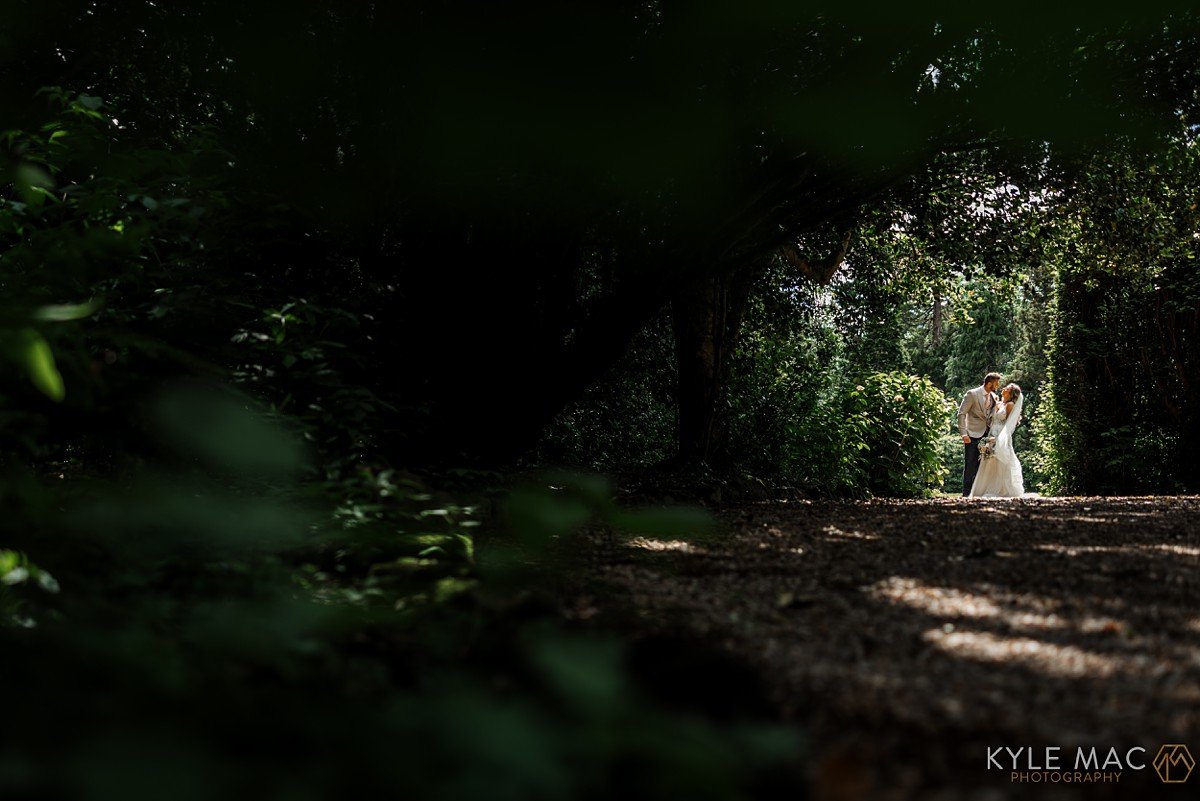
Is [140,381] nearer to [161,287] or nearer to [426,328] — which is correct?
[161,287]

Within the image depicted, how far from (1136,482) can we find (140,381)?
48.0ft

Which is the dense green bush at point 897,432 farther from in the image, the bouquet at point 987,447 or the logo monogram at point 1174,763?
the logo monogram at point 1174,763

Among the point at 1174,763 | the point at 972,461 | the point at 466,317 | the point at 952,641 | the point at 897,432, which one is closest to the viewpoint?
the point at 1174,763

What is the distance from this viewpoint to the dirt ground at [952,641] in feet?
5.17

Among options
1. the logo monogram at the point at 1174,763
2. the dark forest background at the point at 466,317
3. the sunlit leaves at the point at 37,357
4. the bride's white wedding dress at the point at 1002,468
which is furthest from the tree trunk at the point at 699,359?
the sunlit leaves at the point at 37,357

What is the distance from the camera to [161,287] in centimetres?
370

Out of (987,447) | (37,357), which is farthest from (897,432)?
(37,357)

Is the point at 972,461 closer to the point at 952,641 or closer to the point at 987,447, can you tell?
the point at 987,447

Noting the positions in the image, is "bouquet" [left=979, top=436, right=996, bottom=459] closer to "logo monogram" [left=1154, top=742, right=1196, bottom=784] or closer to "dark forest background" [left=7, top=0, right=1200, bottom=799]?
"dark forest background" [left=7, top=0, right=1200, bottom=799]

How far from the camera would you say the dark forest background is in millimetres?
1188

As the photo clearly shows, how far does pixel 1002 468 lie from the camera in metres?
11.8

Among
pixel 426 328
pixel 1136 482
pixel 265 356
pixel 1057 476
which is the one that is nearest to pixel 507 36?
pixel 426 328

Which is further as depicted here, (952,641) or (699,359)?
(699,359)

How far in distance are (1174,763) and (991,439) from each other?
11302 mm
